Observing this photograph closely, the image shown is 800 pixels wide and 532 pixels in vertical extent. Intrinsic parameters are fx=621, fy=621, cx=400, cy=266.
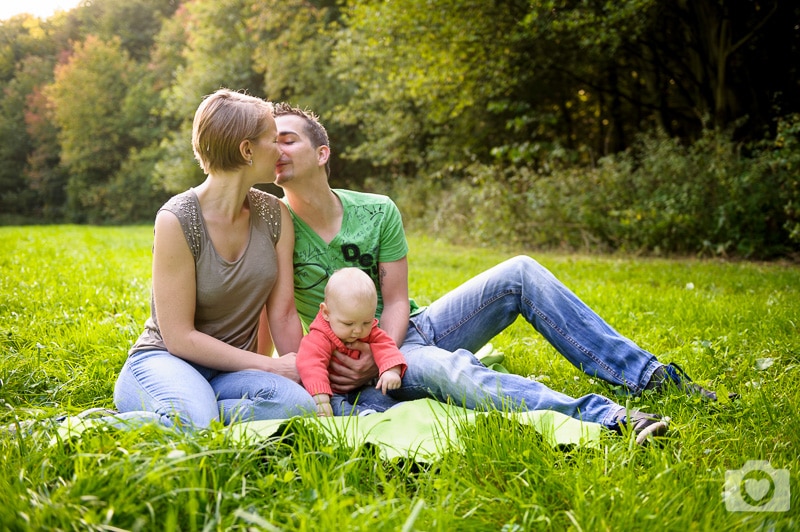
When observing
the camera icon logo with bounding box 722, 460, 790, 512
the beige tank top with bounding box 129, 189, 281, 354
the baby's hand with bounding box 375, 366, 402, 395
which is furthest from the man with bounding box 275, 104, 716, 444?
the camera icon logo with bounding box 722, 460, 790, 512

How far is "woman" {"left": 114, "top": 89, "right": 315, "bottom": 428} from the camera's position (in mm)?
2500

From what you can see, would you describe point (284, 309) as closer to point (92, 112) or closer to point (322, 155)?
point (322, 155)

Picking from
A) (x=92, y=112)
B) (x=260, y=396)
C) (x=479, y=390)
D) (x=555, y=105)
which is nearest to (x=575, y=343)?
(x=479, y=390)

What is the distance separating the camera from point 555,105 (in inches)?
581

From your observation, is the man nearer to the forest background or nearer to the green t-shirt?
the green t-shirt

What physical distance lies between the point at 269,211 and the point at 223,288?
46 centimetres

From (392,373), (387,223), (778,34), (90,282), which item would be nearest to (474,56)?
(778,34)

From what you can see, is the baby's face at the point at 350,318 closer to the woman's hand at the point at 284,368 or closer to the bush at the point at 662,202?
the woman's hand at the point at 284,368

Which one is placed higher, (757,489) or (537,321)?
(537,321)

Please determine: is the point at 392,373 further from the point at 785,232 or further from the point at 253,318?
the point at 785,232

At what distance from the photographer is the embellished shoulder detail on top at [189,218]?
2.63 meters

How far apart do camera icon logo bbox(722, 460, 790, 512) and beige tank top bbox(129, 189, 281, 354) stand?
198 centimetres

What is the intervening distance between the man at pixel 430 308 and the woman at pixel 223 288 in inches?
7.6

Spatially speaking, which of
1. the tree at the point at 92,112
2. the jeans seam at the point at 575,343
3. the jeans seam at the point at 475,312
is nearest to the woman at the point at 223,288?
the jeans seam at the point at 475,312
